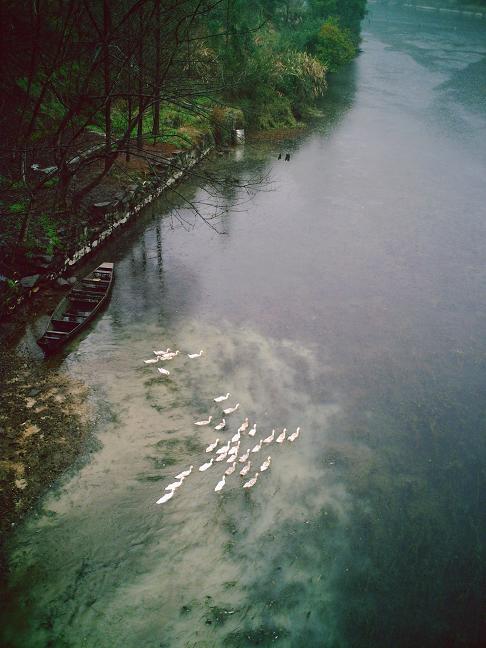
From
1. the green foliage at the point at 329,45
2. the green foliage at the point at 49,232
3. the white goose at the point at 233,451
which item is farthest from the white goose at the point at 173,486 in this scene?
the green foliage at the point at 329,45

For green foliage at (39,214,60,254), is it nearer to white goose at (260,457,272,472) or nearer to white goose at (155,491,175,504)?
white goose at (155,491,175,504)

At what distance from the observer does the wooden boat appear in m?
12.1

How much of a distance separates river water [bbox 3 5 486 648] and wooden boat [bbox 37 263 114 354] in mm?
488

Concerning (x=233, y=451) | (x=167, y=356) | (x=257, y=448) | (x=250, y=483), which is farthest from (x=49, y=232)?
(x=250, y=483)

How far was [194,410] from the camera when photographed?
11.3 meters

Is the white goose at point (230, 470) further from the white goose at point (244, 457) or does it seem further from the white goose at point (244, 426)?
the white goose at point (244, 426)

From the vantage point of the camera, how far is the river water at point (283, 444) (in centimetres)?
801

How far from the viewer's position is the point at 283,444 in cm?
1080

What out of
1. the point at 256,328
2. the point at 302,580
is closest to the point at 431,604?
the point at 302,580

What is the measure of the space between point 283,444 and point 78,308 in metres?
6.98

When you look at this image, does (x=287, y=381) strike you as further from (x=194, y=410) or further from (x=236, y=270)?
(x=236, y=270)

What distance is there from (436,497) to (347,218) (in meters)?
13.4

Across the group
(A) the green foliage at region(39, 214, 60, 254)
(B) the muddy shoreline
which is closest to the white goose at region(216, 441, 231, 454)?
(B) the muddy shoreline

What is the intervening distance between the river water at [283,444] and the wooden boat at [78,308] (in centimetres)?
49
